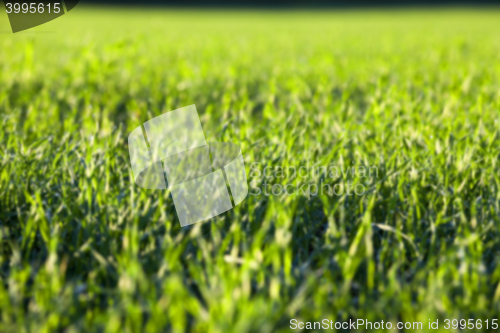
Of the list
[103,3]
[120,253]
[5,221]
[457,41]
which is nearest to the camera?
[120,253]

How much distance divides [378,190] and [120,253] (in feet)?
2.94

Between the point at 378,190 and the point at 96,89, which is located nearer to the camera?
the point at 378,190

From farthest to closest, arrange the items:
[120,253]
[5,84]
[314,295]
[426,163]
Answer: [5,84], [426,163], [120,253], [314,295]

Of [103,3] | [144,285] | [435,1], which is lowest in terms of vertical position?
[435,1]

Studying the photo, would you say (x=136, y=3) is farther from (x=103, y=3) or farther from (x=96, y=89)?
(x=96, y=89)

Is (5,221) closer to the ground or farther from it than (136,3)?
farther from it

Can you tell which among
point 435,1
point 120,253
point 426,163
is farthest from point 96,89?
point 435,1

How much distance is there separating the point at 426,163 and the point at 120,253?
A: 1140 mm

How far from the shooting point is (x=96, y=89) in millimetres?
3252

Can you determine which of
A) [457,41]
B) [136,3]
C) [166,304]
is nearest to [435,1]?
[136,3]

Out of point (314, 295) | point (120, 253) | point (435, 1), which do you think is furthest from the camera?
point (435, 1)

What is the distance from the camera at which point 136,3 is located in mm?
29016

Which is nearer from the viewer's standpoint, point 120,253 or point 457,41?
point 120,253

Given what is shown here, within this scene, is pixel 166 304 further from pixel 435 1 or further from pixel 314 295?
pixel 435 1
